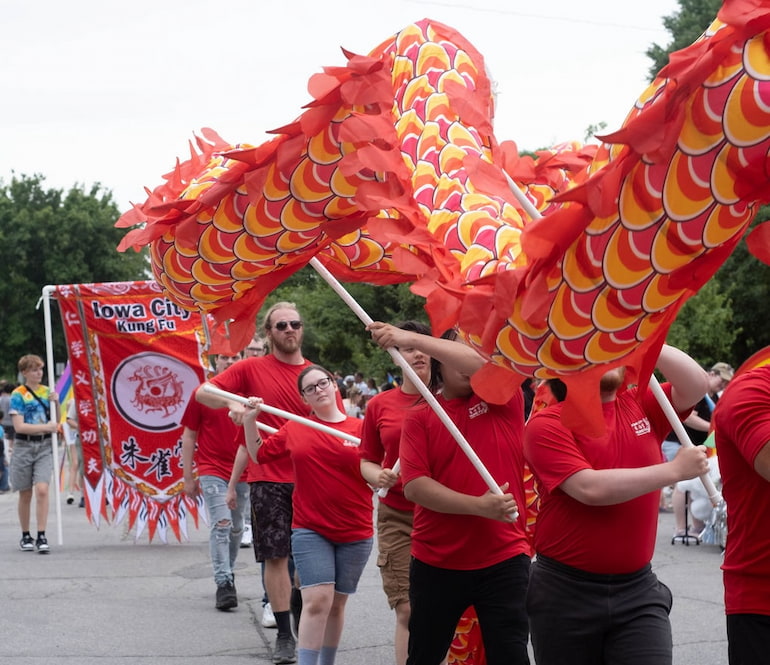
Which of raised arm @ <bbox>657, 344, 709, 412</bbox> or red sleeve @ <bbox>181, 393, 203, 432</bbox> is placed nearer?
raised arm @ <bbox>657, 344, 709, 412</bbox>

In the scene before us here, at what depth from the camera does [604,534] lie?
382cm

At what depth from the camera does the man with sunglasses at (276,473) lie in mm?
6727

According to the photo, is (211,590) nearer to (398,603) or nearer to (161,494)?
(161,494)

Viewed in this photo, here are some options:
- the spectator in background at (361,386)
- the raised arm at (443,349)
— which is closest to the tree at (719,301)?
the spectator in background at (361,386)

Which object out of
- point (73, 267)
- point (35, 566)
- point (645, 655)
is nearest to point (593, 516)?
point (645, 655)

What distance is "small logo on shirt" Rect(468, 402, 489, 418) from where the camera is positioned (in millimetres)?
4516

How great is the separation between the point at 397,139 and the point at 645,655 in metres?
1.78

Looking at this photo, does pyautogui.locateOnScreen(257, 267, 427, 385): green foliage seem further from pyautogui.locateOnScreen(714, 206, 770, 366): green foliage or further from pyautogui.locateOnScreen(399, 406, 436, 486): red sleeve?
pyautogui.locateOnScreen(399, 406, 436, 486): red sleeve

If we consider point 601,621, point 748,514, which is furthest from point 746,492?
point 601,621

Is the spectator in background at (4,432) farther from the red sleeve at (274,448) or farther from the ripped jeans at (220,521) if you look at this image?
the red sleeve at (274,448)

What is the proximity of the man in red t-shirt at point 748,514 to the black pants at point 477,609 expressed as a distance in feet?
3.79

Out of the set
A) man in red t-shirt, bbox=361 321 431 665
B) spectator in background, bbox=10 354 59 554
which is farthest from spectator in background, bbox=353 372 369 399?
man in red t-shirt, bbox=361 321 431 665

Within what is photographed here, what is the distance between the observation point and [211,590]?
30.1 ft

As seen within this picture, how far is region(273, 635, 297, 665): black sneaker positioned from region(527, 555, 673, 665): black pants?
305cm
